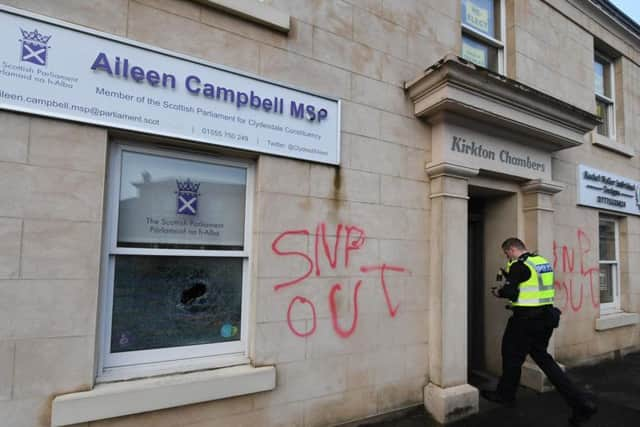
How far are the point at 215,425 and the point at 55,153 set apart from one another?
2.40 meters

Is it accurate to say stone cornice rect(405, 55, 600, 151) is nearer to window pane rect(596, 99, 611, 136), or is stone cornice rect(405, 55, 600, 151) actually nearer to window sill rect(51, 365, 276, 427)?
window pane rect(596, 99, 611, 136)

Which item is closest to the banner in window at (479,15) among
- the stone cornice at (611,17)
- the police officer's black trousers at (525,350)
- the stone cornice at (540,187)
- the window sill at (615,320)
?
the stone cornice at (611,17)

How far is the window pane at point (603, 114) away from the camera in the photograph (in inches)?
276

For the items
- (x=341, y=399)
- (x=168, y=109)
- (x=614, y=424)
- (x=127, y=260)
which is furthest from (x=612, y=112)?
(x=127, y=260)

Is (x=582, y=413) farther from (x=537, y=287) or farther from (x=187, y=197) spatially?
(x=187, y=197)

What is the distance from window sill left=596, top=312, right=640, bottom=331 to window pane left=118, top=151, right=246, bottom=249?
20.4 ft

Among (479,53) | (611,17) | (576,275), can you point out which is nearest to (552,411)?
(576,275)

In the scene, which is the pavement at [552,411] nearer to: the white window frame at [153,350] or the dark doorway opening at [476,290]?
the dark doorway opening at [476,290]

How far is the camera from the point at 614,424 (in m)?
3.91

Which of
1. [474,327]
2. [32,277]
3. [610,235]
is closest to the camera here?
[32,277]

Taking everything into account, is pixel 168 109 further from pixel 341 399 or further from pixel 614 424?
pixel 614 424

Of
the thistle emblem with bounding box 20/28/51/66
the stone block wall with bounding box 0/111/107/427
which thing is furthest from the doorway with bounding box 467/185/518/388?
the thistle emblem with bounding box 20/28/51/66

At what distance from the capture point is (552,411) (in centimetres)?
413

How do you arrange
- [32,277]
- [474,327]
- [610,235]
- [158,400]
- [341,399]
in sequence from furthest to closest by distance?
[610,235] → [474,327] → [341,399] → [158,400] → [32,277]
